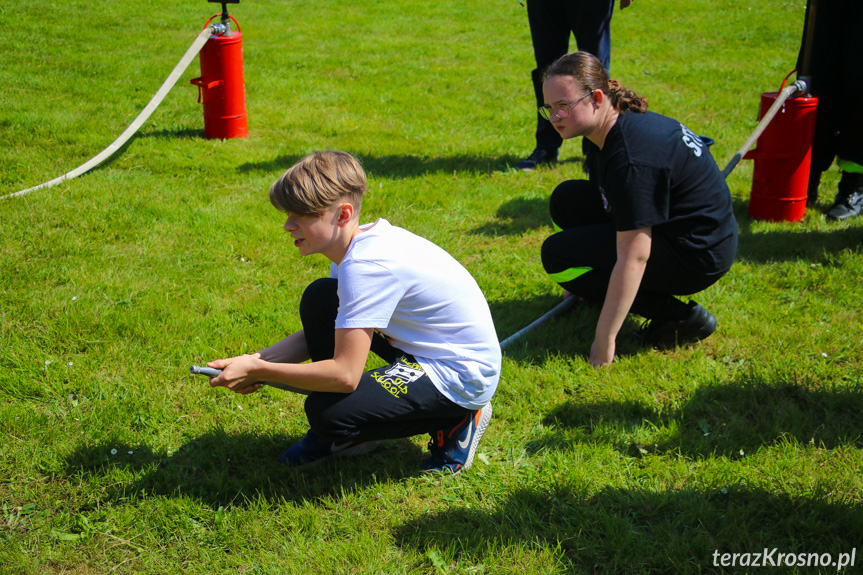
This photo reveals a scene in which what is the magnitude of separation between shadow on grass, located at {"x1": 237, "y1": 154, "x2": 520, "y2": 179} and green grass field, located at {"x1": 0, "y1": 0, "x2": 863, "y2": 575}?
35mm

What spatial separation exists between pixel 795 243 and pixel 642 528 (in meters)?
2.95

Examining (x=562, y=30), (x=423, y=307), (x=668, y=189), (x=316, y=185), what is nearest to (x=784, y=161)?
(x=562, y=30)

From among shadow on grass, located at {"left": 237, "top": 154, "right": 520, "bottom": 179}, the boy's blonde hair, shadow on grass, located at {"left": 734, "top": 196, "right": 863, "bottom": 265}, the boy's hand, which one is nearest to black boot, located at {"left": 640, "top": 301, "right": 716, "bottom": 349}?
shadow on grass, located at {"left": 734, "top": 196, "right": 863, "bottom": 265}

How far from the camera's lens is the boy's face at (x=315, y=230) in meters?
2.36

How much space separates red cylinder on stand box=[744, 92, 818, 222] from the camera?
15.2 feet

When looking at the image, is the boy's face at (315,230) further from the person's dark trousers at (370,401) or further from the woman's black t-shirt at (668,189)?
the woman's black t-shirt at (668,189)

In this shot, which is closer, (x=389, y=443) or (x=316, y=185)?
(x=316, y=185)

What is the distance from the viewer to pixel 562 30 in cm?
579

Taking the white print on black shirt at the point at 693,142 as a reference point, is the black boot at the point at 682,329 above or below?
below

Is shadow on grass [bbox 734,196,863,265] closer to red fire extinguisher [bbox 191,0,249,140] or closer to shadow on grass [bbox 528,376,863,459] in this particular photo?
shadow on grass [bbox 528,376,863,459]

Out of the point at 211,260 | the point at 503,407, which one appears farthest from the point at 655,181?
the point at 211,260

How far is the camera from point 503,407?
3.10 m

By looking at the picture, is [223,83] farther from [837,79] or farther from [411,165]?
[837,79]
